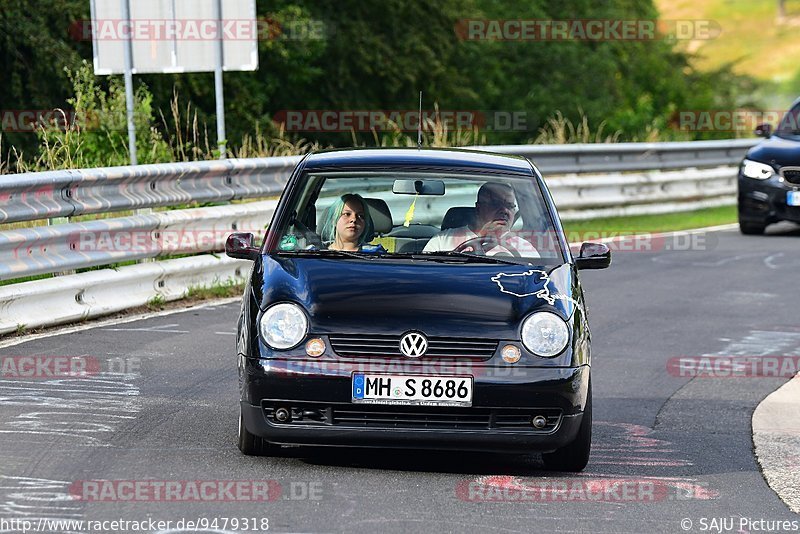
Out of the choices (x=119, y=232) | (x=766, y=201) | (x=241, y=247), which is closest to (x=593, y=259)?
(x=241, y=247)

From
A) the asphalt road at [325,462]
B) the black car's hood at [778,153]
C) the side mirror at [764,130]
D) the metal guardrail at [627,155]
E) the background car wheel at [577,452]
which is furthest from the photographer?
the metal guardrail at [627,155]

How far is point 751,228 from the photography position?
64.6ft

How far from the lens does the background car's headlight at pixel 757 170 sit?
19.4 meters

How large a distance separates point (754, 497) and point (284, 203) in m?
2.68

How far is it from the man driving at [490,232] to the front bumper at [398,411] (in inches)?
39.4

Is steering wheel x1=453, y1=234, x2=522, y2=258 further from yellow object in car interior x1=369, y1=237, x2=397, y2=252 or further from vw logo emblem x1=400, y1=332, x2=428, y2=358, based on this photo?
vw logo emblem x1=400, y1=332, x2=428, y2=358

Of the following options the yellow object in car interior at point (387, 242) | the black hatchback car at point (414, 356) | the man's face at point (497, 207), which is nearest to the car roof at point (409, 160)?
the man's face at point (497, 207)

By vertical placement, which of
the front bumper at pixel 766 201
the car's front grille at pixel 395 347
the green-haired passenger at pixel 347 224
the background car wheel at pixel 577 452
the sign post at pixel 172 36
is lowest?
the front bumper at pixel 766 201

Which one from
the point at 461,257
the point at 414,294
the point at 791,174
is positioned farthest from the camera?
the point at 791,174

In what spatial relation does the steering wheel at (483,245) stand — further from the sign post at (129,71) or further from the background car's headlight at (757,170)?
the background car's headlight at (757,170)

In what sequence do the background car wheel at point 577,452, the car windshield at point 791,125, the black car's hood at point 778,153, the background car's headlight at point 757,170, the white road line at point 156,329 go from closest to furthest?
the background car wheel at point 577,452 → the white road line at point 156,329 → the black car's hood at point 778,153 → the background car's headlight at point 757,170 → the car windshield at point 791,125

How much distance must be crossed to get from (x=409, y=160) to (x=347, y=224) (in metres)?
0.47

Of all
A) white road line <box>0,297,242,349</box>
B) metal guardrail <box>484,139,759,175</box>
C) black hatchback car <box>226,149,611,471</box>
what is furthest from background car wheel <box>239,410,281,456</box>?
metal guardrail <box>484,139,759,175</box>

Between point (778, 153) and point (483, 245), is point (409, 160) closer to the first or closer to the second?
point (483, 245)
